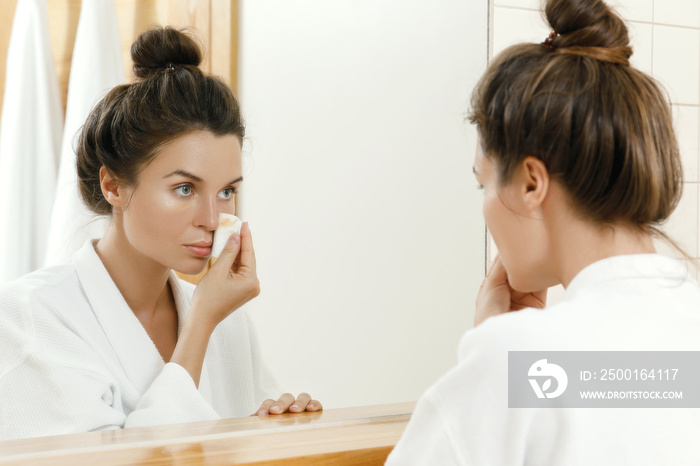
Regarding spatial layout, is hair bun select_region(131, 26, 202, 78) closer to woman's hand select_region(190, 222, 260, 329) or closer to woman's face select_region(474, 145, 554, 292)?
woman's hand select_region(190, 222, 260, 329)

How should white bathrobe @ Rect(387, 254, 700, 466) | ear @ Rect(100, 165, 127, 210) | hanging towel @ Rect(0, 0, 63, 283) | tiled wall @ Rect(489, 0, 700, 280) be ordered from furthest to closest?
tiled wall @ Rect(489, 0, 700, 280)
ear @ Rect(100, 165, 127, 210)
hanging towel @ Rect(0, 0, 63, 283)
white bathrobe @ Rect(387, 254, 700, 466)

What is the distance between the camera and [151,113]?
0.92m

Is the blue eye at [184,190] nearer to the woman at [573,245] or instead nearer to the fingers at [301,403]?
the fingers at [301,403]

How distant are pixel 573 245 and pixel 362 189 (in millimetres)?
572

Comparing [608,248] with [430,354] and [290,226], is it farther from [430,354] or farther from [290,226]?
[430,354]

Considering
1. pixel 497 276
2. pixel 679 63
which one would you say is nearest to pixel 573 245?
pixel 497 276

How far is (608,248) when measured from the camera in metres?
0.53

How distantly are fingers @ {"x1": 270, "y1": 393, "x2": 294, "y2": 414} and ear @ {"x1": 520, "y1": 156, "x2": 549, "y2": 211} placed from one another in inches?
19.0

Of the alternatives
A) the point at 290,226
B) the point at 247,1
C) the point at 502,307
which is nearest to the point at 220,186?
the point at 290,226

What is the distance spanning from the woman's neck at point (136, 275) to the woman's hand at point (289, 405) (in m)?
0.20

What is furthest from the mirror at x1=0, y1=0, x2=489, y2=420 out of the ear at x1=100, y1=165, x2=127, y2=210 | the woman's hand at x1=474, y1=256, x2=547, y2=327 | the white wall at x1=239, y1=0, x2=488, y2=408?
the woman's hand at x1=474, y1=256, x2=547, y2=327

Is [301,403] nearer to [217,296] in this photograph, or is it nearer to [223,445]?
[217,296]

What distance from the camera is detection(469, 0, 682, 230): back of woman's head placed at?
1.69 ft

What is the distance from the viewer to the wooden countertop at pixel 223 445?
596 millimetres
